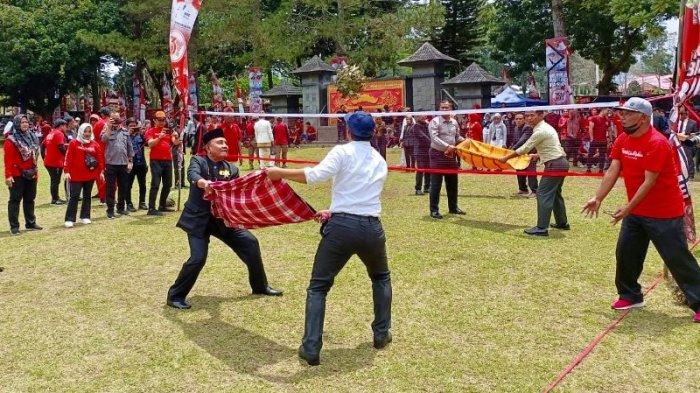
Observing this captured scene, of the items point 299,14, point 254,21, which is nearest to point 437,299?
point 254,21

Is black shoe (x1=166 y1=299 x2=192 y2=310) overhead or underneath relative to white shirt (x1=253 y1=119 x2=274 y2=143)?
underneath

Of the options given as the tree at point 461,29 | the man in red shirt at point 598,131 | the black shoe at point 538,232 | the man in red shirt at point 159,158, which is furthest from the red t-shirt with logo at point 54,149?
the tree at point 461,29

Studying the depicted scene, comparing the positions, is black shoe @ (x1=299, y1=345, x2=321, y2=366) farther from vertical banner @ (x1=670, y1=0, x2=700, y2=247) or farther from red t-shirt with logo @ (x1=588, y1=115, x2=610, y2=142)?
red t-shirt with logo @ (x1=588, y1=115, x2=610, y2=142)

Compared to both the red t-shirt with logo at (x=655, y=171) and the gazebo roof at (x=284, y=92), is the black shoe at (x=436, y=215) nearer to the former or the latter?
the red t-shirt with logo at (x=655, y=171)

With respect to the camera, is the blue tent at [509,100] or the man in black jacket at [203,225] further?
the blue tent at [509,100]

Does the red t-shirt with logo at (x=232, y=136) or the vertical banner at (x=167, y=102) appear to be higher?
the vertical banner at (x=167, y=102)

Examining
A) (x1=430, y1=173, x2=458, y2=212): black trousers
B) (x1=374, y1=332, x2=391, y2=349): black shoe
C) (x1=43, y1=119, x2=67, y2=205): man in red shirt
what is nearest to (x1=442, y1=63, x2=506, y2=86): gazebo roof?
(x1=430, y1=173, x2=458, y2=212): black trousers

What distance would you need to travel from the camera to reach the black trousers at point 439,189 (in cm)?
1152

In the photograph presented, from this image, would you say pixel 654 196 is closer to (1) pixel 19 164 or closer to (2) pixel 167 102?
(1) pixel 19 164

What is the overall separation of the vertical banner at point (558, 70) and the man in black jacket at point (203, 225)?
1659cm

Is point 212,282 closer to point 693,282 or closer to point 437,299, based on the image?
point 437,299

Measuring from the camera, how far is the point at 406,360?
5281 mm

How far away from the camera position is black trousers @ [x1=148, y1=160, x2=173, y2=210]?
12.5 meters

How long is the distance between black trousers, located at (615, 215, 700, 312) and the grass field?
36cm
